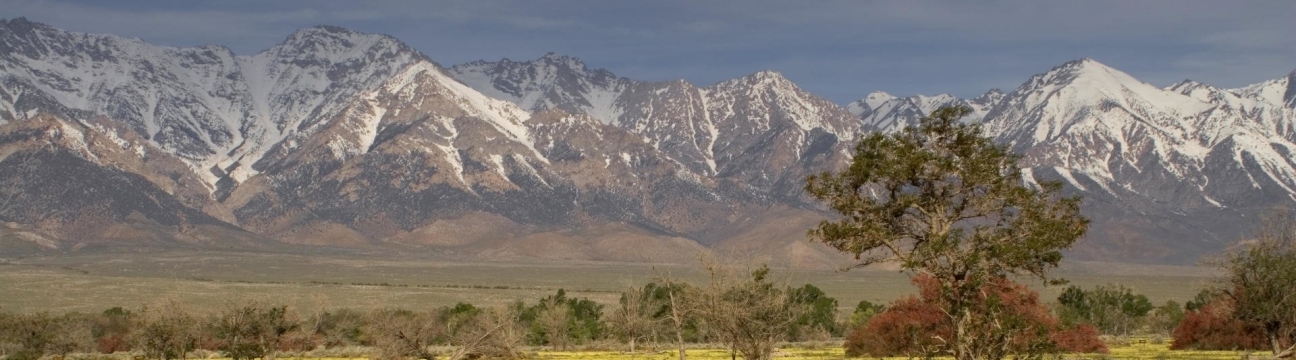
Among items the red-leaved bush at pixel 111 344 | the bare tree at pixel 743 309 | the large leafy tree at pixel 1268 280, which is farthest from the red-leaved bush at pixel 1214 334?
the red-leaved bush at pixel 111 344

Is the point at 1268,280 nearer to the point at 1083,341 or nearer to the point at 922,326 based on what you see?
the point at 1083,341

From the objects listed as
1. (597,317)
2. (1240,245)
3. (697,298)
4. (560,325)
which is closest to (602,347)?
(560,325)

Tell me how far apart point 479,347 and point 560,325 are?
3928 cm

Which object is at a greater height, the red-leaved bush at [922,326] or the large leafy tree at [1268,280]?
the large leafy tree at [1268,280]

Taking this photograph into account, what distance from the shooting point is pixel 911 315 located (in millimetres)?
70312

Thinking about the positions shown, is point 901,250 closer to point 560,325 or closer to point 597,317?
point 560,325

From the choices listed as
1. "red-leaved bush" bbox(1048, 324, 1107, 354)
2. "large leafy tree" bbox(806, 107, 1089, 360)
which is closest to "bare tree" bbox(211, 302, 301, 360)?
"large leafy tree" bbox(806, 107, 1089, 360)

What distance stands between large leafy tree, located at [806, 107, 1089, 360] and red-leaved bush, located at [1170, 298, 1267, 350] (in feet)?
116

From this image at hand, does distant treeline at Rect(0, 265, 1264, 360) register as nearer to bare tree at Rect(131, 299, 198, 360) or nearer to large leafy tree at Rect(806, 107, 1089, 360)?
bare tree at Rect(131, 299, 198, 360)

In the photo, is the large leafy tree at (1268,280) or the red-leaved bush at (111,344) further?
the red-leaved bush at (111,344)

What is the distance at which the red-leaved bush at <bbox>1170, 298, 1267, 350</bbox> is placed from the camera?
251ft

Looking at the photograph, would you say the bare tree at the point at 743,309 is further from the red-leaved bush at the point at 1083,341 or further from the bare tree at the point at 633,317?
the bare tree at the point at 633,317

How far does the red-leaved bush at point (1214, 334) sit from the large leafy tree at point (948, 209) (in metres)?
35.3

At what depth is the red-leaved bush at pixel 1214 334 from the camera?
7650cm
